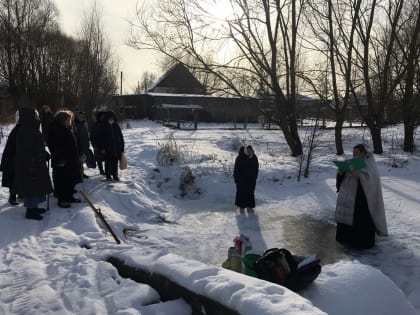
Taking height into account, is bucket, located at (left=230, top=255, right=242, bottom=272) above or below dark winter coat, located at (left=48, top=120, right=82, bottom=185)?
below

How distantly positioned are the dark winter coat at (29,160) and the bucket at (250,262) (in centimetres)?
351

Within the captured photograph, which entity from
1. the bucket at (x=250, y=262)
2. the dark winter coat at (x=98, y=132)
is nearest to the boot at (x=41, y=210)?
the dark winter coat at (x=98, y=132)

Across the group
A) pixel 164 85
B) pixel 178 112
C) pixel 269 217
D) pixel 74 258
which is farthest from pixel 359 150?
pixel 164 85

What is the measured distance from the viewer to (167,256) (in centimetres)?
447

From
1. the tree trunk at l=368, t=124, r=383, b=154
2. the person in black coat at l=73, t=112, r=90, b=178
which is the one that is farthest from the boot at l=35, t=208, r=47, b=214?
the tree trunk at l=368, t=124, r=383, b=154

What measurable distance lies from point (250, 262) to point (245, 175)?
165 inches

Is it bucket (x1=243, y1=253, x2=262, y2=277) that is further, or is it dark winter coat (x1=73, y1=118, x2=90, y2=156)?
dark winter coat (x1=73, y1=118, x2=90, y2=156)

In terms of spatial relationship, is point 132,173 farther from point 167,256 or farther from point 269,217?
point 167,256

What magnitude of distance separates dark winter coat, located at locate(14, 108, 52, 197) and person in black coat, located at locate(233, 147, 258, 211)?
12.5 feet

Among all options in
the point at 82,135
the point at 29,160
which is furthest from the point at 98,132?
the point at 29,160

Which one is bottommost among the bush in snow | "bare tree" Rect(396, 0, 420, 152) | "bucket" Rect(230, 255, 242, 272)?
"bucket" Rect(230, 255, 242, 272)

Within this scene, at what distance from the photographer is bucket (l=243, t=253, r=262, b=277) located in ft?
15.3

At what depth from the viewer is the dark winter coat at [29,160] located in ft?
21.4

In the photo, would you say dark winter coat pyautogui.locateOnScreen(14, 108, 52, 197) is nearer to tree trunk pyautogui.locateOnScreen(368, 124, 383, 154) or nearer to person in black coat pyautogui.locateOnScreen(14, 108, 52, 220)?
person in black coat pyautogui.locateOnScreen(14, 108, 52, 220)
